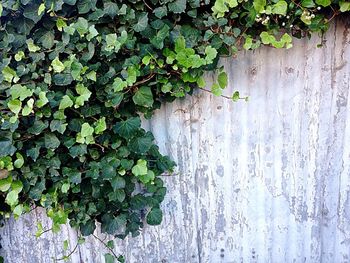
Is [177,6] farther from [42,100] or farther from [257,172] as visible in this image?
[257,172]

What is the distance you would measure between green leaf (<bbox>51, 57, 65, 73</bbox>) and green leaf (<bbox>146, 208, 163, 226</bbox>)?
88 centimetres

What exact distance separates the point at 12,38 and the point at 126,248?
1306 mm

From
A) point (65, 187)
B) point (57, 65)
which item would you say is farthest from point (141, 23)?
point (65, 187)

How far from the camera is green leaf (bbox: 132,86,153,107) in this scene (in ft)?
6.17

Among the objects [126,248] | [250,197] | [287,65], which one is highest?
[287,65]

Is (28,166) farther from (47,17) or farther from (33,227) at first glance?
(47,17)

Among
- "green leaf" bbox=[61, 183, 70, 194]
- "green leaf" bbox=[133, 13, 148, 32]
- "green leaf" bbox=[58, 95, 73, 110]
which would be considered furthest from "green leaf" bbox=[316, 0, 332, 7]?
"green leaf" bbox=[61, 183, 70, 194]

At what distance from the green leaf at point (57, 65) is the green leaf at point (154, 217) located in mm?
877

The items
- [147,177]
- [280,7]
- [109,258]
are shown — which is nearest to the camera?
[280,7]

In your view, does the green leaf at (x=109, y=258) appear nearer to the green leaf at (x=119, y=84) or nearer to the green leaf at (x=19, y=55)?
the green leaf at (x=119, y=84)

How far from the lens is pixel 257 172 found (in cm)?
217

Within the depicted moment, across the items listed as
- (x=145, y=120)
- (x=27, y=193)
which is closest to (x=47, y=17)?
(x=145, y=120)

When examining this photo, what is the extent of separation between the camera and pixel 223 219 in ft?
7.41

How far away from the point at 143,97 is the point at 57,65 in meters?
0.42
